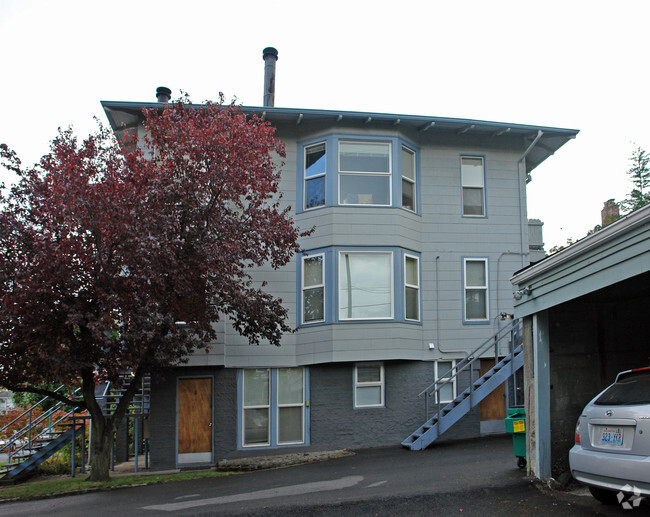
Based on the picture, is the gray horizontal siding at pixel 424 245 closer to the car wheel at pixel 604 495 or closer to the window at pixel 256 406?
the window at pixel 256 406

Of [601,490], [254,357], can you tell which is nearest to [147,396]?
[254,357]

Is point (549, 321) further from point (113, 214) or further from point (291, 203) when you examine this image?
point (291, 203)

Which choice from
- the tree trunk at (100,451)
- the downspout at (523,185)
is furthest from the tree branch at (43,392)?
the downspout at (523,185)

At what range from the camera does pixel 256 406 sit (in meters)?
15.6

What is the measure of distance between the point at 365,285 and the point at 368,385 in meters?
2.53

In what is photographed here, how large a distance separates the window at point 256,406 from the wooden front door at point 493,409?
18.3 ft

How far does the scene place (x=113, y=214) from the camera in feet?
37.1

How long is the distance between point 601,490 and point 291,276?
32.7 feet

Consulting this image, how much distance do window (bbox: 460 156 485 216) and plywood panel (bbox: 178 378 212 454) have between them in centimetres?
830

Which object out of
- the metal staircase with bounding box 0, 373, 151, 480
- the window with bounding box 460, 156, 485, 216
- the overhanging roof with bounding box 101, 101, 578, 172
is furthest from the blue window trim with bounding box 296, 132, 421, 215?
the metal staircase with bounding box 0, 373, 151, 480

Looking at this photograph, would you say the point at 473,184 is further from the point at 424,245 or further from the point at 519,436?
the point at 519,436

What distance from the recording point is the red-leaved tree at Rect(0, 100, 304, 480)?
11.2 metres

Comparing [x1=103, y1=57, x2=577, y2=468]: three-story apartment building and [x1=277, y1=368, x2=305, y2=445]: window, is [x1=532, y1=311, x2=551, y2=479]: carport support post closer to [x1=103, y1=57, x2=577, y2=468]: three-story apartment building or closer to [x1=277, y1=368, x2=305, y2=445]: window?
[x1=103, y1=57, x2=577, y2=468]: three-story apartment building

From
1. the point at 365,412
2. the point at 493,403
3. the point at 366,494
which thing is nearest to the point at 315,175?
the point at 365,412
